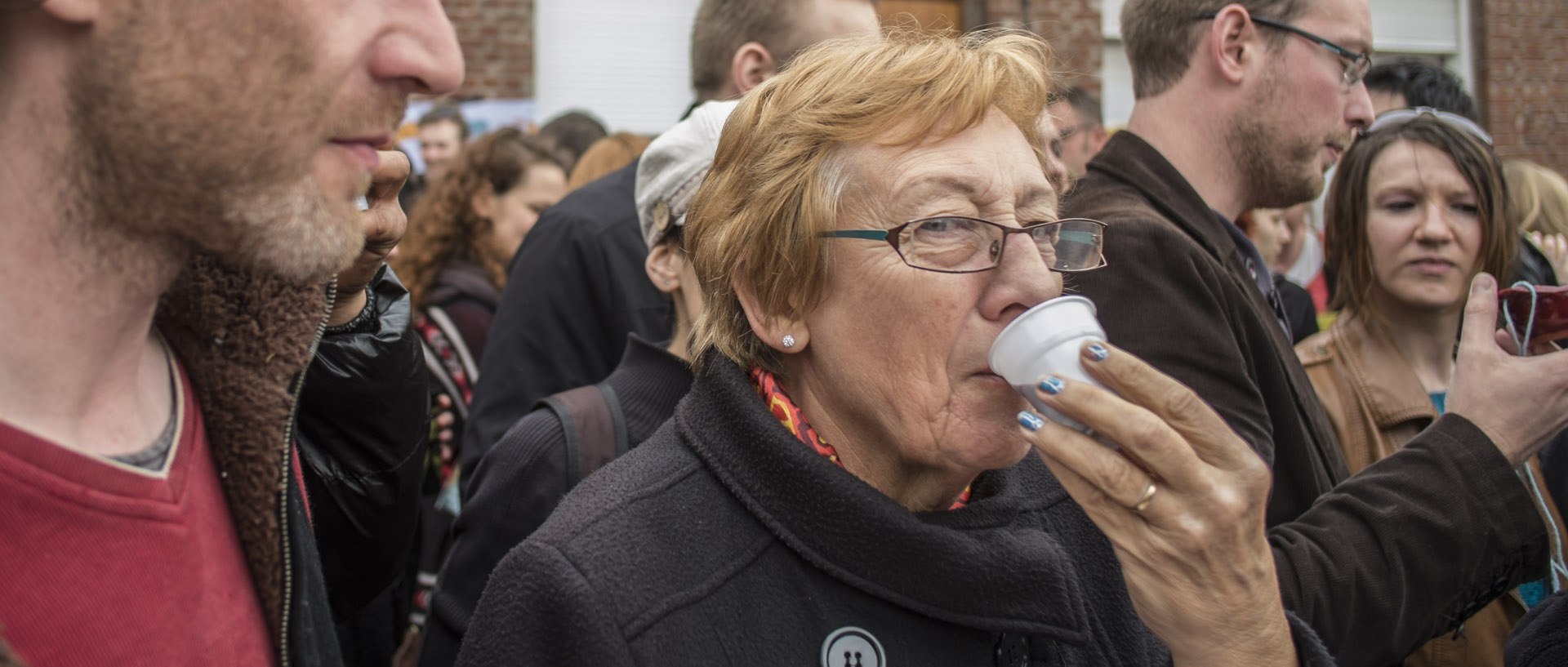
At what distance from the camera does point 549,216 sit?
3305 millimetres

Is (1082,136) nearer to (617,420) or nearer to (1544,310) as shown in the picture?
(1544,310)

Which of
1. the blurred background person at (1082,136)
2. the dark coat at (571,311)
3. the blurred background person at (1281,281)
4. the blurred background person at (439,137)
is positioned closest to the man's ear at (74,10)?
the dark coat at (571,311)

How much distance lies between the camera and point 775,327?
1723 mm

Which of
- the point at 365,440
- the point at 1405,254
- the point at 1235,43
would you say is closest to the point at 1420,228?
the point at 1405,254

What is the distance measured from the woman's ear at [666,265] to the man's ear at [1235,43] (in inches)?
54.1

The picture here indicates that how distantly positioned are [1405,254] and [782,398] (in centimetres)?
223

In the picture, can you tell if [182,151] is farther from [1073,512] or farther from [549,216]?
[549,216]

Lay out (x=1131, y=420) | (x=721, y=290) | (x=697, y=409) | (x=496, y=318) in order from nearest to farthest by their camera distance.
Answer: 1. (x=1131, y=420)
2. (x=697, y=409)
3. (x=721, y=290)
4. (x=496, y=318)

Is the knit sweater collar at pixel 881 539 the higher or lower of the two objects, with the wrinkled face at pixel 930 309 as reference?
lower

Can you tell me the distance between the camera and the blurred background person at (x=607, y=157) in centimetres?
418

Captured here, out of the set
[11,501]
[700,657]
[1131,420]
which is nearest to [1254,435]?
[1131,420]

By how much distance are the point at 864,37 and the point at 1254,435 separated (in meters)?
1.02

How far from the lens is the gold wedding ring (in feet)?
4.53

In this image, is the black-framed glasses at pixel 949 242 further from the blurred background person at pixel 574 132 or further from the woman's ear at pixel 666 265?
the blurred background person at pixel 574 132
